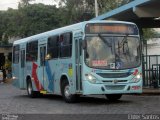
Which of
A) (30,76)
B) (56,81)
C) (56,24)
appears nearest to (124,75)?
(56,81)

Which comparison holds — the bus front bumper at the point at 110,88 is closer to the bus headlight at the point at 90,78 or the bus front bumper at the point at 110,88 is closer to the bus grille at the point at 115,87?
the bus grille at the point at 115,87

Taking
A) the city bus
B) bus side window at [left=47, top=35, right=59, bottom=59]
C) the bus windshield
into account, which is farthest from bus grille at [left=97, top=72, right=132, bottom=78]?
bus side window at [left=47, top=35, right=59, bottom=59]

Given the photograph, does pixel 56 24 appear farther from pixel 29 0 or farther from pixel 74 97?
pixel 74 97

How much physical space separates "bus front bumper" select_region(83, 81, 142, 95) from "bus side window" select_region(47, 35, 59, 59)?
3.24 meters

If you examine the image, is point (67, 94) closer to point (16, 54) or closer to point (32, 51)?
point (32, 51)

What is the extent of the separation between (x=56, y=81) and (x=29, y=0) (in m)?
39.9

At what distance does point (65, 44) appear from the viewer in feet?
Result: 60.3

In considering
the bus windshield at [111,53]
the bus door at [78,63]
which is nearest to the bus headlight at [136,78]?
the bus windshield at [111,53]

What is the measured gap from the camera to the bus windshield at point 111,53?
54.8 feet

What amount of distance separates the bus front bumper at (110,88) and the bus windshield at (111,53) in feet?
2.13

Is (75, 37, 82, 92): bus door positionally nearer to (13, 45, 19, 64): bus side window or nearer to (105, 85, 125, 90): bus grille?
(105, 85, 125, 90): bus grille

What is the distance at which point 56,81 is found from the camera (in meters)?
19.3

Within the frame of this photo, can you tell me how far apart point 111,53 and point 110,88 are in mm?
1248

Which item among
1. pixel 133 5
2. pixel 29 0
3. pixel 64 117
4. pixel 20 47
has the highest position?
pixel 29 0
